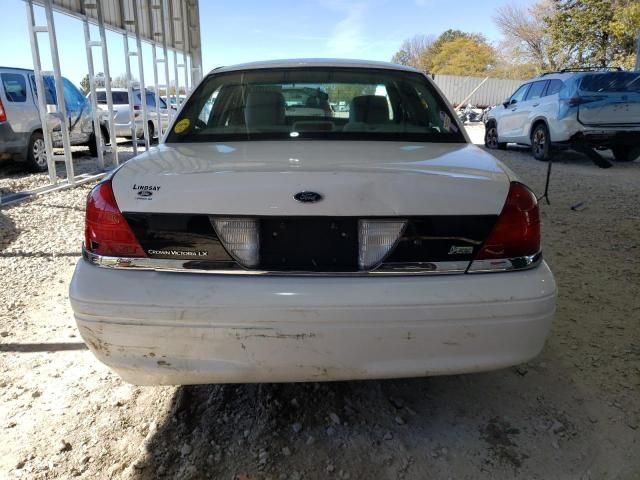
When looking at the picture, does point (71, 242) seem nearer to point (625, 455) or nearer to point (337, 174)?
point (337, 174)

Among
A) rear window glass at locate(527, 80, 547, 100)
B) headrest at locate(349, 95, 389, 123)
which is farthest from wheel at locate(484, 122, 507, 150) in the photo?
headrest at locate(349, 95, 389, 123)

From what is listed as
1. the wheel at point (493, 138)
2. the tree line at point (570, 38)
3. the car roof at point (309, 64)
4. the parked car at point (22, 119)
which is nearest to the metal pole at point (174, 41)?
the parked car at point (22, 119)

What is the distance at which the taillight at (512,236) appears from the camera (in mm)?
1731

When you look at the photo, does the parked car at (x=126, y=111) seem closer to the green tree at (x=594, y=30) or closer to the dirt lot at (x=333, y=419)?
the dirt lot at (x=333, y=419)

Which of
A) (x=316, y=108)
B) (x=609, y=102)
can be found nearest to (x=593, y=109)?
(x=609, y=102)

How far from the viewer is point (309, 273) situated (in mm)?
1688

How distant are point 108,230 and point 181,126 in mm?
1035

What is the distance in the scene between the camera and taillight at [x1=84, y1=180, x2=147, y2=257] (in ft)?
5.66

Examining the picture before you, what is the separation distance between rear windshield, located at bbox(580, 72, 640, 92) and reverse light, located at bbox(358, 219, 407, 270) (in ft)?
28.5

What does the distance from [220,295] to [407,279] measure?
624 millimetres

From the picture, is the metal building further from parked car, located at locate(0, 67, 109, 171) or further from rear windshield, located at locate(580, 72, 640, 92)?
rear windshield, located at locate(580, 72, 640, 92)

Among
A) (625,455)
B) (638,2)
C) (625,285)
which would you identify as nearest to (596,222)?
(625,285)

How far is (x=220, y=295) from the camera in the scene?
→ 164 cm

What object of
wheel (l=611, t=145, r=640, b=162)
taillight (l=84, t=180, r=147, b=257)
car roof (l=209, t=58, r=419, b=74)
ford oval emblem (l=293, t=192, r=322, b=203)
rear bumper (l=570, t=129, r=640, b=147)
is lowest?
wheel (l=611, t=145, r=640, b=162)
